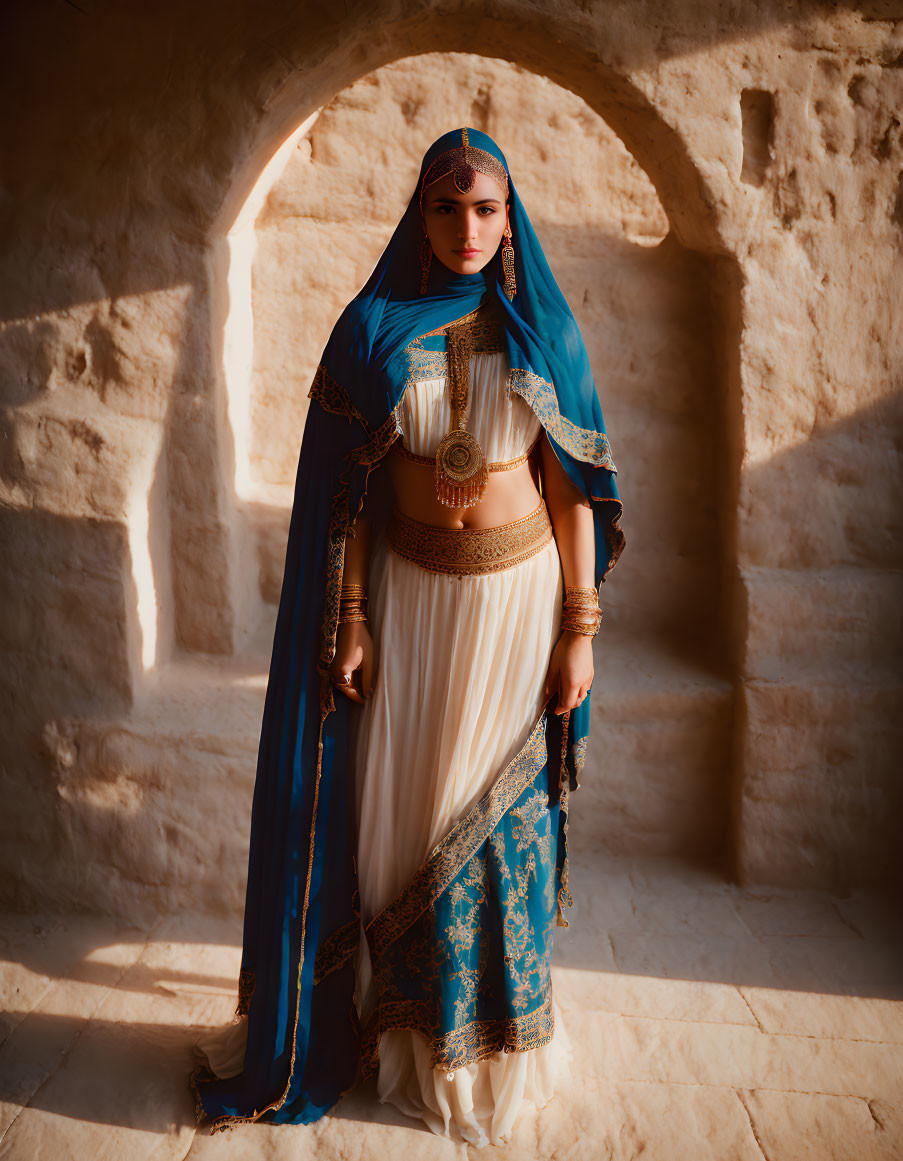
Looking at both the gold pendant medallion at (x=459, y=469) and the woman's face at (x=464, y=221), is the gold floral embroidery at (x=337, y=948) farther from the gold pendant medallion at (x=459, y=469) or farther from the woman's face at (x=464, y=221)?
the woman's face at (x=464, y=221)

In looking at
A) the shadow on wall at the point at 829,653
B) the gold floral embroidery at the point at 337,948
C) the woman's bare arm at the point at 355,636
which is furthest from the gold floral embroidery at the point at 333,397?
the shadow on wall at the point at 829,653

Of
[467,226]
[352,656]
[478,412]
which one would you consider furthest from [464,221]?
[352,656]

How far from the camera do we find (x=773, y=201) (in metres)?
2.80

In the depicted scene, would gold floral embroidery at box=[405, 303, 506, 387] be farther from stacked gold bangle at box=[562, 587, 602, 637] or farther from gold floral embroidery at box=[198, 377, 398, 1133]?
stacked gold bangle at box=[562, 587, 602, 637]

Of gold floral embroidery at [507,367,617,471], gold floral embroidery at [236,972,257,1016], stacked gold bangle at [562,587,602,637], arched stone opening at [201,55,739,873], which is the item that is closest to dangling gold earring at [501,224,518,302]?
gold floral embroidery at [507,367,617,471]

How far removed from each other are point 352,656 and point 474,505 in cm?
42

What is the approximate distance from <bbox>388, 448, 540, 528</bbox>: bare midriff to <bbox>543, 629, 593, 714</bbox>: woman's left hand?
11.4 inches

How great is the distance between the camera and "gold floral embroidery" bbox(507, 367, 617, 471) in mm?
1852

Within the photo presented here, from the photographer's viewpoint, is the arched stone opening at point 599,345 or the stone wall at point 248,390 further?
the arched stone opening at point 599,345

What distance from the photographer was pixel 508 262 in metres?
1.95

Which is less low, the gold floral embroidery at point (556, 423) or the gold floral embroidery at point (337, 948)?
the gold floral embroidery at point (556, 423)

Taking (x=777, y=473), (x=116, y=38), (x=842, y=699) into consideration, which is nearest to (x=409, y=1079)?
(x=842, y=699)

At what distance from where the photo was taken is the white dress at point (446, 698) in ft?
6.22

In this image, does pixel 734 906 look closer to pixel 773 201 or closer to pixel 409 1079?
pixel 409 1079
